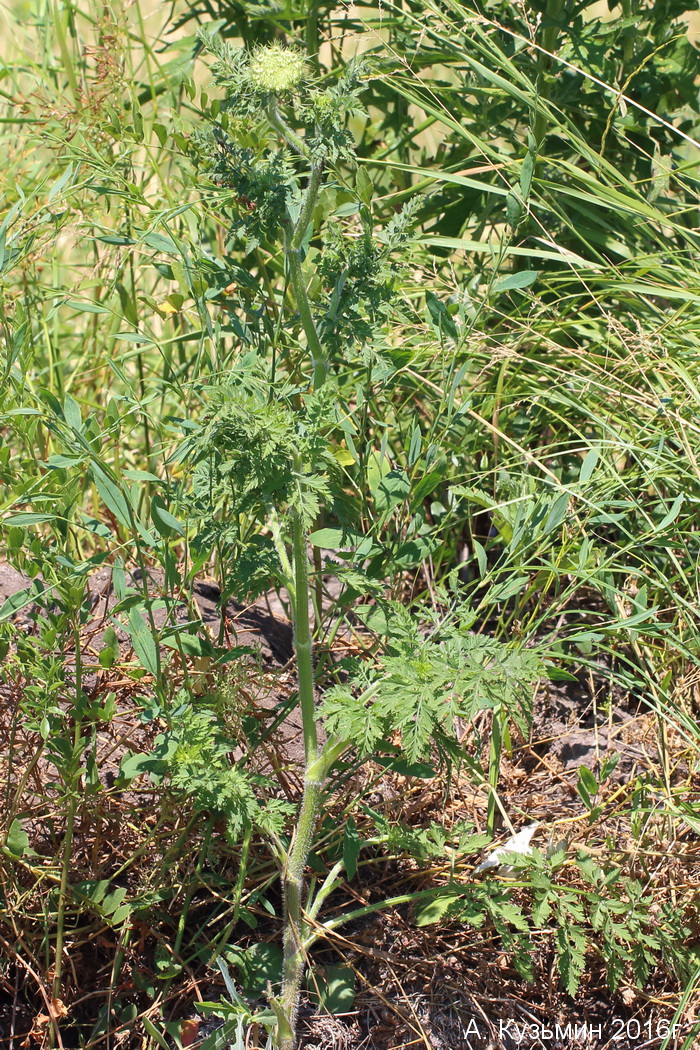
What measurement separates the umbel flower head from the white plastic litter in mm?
1120

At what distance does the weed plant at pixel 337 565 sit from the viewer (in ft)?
4.20

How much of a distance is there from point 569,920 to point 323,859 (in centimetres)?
40

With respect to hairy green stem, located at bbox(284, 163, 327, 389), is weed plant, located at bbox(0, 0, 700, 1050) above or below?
below

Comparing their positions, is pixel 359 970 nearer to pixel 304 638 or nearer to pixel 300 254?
pixel 304 638

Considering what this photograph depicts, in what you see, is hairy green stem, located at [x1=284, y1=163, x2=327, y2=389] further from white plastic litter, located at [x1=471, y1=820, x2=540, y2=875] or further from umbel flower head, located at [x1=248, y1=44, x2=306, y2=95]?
white plastic litter, located at [x1=471, y1=820, x2=540, y2=875]

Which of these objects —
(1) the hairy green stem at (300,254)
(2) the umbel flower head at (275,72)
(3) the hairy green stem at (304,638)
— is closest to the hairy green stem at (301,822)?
(3) the hairy green stem at (304,638)

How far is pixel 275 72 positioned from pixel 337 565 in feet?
2.14

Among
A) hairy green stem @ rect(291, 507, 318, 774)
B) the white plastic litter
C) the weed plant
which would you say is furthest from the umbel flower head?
the white plastic litter

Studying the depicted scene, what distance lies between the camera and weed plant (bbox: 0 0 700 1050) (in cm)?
128

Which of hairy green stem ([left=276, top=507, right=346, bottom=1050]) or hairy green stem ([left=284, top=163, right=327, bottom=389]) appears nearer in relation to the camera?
hairy green stem ([left=284, top=163, right=327, bottom=389])

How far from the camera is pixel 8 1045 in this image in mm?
1396

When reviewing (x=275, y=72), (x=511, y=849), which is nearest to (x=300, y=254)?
(x=275, y=72)

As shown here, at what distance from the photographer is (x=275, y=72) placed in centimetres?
115

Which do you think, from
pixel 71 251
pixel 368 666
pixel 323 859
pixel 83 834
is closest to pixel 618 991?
pixel 323 859
